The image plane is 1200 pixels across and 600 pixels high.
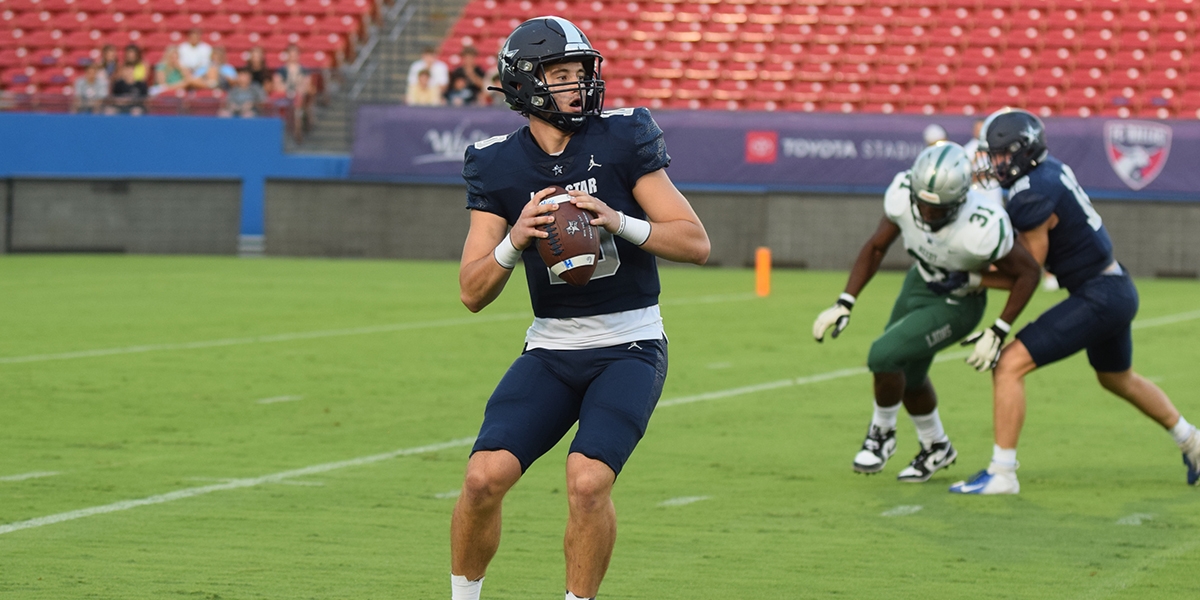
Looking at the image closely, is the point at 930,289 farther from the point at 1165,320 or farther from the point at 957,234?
the point at 1165,320

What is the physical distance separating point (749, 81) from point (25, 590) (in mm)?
21119

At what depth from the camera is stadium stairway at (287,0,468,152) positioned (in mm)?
24578

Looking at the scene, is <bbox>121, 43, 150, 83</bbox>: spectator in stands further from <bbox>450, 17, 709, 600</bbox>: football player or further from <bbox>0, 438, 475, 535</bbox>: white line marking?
<bbox>450, 17, 709, 600</bbox>: football player

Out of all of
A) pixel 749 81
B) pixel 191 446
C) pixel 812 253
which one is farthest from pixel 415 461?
pixel 749 81

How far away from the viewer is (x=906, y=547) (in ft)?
21.2

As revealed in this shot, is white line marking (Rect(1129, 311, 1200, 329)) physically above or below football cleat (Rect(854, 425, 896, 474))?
below

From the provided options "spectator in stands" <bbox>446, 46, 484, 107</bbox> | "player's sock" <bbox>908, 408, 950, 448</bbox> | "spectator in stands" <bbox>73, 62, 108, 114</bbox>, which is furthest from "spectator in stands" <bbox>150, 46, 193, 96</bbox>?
"player's sock" <bbox>908, 408, 950, 448</bbox>

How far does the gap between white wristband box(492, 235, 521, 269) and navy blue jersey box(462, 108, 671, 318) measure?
10cm

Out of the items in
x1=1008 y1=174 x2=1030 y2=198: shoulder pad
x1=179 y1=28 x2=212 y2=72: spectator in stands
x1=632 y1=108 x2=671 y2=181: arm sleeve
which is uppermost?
x1=632 y1=108 x2=671 y2=181: arm sleeve

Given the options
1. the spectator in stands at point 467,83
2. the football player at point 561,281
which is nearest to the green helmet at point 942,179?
the football player at point 561,281

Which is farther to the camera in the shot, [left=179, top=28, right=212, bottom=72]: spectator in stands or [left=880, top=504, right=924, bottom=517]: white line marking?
[left=179, top=28, right=212, bottom=72]: spectator in stands

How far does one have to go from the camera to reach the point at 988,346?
7.55 m

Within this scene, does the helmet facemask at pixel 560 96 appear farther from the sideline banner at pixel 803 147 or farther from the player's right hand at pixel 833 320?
the sideline banner at pixel 803 147

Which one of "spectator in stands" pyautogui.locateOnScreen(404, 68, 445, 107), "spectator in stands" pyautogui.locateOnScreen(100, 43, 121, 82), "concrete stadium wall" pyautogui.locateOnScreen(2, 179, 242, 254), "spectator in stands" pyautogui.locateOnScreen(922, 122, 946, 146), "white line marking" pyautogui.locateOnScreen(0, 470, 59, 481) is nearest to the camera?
"white line marking" pyautogui.locateOnScreen(0, 470, 59, 481)
